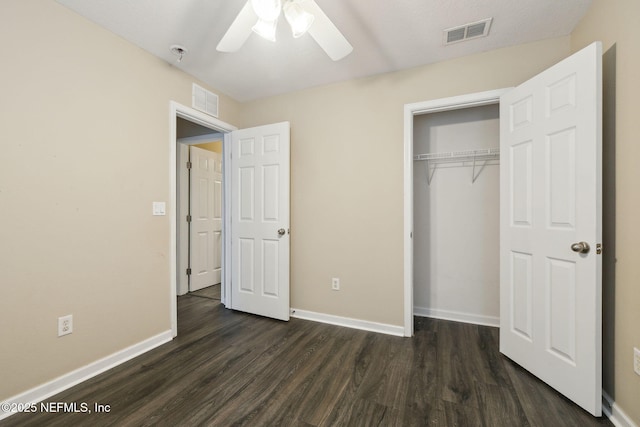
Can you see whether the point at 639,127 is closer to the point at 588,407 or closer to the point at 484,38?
the point at 484,38

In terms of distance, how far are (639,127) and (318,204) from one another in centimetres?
227

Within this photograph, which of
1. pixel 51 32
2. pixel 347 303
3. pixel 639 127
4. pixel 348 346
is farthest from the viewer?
pixel 347 303

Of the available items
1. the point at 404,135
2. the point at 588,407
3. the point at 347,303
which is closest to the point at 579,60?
the point at 404,135

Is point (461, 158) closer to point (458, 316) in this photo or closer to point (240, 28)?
point (458, 316)

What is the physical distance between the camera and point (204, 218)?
4102 mm

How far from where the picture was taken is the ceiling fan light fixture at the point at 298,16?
1.42 meters

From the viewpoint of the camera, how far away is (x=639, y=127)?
1.38m

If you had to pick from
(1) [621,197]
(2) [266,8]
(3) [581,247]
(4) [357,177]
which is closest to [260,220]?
(4) [357,177]

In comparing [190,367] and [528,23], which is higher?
[528,23]

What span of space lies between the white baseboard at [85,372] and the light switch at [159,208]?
1.04m

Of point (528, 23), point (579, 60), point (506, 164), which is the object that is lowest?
point (506, 164)

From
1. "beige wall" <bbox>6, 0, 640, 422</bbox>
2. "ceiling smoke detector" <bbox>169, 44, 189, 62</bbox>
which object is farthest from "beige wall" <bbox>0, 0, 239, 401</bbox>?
"ceiling smoke detector" <bbox>169, 44, 189, 62</bbox>

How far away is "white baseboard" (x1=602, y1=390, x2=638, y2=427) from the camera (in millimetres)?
1402

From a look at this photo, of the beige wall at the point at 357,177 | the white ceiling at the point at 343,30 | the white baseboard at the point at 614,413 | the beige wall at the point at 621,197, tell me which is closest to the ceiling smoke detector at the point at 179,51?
the white ceiling at the point at 343,30
